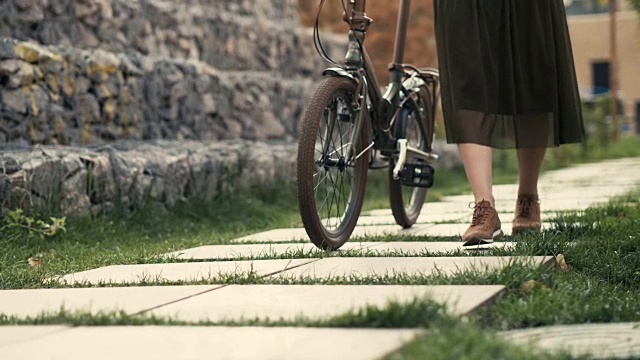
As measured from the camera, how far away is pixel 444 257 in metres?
4.12

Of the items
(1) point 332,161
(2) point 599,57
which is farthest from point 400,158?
(2) point 599,57

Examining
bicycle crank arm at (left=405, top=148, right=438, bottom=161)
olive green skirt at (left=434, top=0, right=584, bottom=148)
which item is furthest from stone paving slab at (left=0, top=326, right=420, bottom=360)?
bicycle crank arm at (left=405, top=148, right=438, bottom=161)

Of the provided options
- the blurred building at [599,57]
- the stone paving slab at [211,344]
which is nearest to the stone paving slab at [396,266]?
the stone paving slab at [211,344]

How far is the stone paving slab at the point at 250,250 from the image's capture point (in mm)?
4516

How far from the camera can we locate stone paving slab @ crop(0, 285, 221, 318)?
3199 mm

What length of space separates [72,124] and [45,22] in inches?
27.7

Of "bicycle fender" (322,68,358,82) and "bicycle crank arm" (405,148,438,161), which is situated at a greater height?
"bicycle fender" (322,68,358,82)

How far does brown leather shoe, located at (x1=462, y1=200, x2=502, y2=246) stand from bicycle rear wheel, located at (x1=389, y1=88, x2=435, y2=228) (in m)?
0.83

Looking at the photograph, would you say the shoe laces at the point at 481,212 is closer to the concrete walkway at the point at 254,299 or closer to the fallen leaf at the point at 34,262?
the concrete walkway at the point at 254,299

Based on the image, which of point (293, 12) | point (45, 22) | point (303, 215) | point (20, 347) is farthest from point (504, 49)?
point (293, 12)

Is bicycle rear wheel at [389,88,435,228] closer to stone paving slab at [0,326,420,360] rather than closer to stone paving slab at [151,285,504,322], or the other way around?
stone paving slab at [151,285,504,322]

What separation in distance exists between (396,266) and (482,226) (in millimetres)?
796

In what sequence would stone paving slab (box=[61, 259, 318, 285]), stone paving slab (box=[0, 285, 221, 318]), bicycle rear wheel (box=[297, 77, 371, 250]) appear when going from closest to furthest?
stone paving slab (box=[0, 285, 221, 318])
stone paving slab (box=[61, 259, 318, 285])
bicycle rear wheel (box=[297, 77, 371, 250])

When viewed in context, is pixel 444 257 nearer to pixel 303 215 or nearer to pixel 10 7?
pixel 303 215
